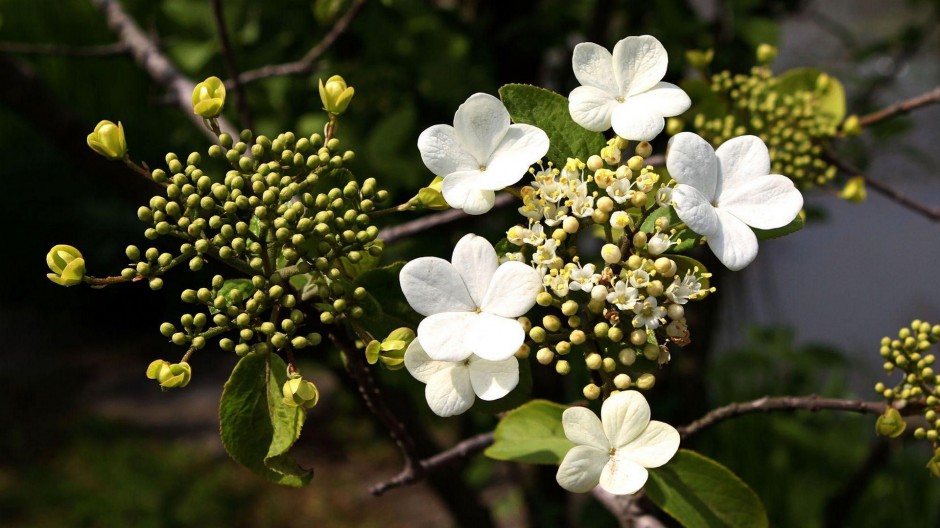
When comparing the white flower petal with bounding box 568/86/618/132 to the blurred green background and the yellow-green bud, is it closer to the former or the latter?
the yellow-green bud

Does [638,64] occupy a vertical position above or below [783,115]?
above

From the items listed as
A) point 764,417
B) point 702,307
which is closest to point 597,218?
point 702,307

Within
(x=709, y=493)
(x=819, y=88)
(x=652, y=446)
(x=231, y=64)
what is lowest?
(x=709, y=493)

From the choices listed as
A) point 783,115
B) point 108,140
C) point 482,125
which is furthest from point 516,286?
point 783,115

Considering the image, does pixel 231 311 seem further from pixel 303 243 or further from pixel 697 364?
pixel 697 364

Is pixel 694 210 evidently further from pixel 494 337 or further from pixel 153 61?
pixel 153 61

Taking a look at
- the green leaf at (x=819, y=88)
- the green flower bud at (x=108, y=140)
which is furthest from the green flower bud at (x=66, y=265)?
the green leaf at (x=819, y=88)

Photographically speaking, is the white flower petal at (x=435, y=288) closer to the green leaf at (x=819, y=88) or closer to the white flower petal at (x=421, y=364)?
the white flower petal at (x=421, y=364)
